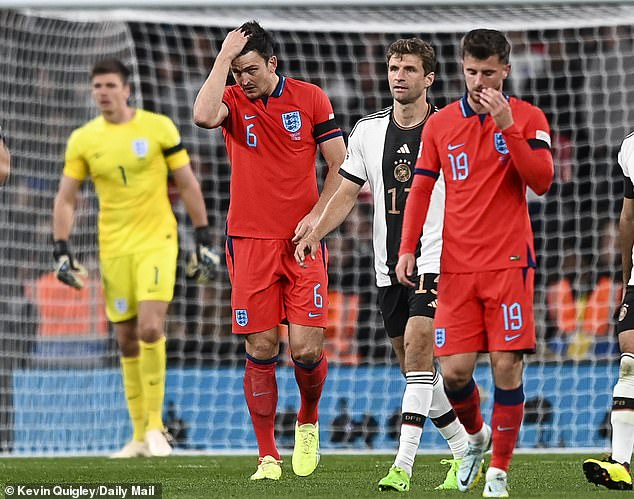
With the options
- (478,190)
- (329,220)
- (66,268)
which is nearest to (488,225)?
(478,190)

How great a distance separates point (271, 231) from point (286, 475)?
1.33m

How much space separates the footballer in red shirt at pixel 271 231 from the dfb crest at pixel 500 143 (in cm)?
159

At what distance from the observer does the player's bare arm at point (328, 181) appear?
272 inches

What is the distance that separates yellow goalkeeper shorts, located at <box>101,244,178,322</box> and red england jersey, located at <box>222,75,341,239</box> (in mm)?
2111

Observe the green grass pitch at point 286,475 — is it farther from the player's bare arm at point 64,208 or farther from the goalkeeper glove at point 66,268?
the player's bare arm at point 64,208

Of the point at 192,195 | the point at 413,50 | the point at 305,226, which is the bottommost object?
the point at 305,226

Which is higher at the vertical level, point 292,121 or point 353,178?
point 292,121

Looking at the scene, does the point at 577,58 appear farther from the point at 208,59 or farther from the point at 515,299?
the point at 515,299

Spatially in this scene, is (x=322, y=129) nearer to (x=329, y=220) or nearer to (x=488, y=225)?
(x=329, y=220)

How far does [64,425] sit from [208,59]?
13.1ft

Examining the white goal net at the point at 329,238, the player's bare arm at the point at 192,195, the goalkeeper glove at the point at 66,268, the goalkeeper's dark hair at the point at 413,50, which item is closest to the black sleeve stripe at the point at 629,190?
the goalkeeper's dark hair at the point at 413,50

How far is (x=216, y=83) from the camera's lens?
664 centimetres

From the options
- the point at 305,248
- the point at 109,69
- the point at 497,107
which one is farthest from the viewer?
the point at 109,69

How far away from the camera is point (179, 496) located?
5.79 meters
